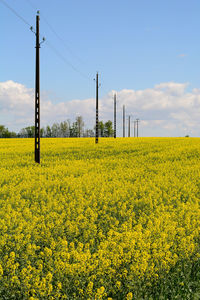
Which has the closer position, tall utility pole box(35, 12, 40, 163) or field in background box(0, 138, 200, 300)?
field in background box(0, 138, 200, 300)

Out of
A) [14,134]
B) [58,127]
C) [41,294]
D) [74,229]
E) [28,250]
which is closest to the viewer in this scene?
[41,294]

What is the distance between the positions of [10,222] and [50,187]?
4.99 metres

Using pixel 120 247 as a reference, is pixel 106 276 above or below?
below

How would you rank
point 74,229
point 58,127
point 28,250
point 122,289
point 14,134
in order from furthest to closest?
point 58,127
point 14,134
point 74,229
point 28,250
point 122,289

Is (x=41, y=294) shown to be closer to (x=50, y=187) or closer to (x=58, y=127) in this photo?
(x=50, y=187)

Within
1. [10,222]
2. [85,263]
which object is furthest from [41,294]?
[10,222]

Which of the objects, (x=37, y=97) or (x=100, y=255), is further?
(x=37, y=97)

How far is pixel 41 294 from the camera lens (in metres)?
4.39

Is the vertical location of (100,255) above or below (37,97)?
below

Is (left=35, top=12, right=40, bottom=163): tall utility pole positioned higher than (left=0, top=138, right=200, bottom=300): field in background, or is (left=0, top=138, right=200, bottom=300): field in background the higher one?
(left=35, top=12, right=40, bottom=163): tall utility pole

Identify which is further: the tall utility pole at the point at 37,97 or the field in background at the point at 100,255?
the tall utility pole at the point at 37,97

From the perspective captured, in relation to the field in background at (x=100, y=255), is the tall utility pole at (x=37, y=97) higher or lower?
higher

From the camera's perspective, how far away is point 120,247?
5598 mm

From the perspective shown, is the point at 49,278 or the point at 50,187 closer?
the point at 49,278
